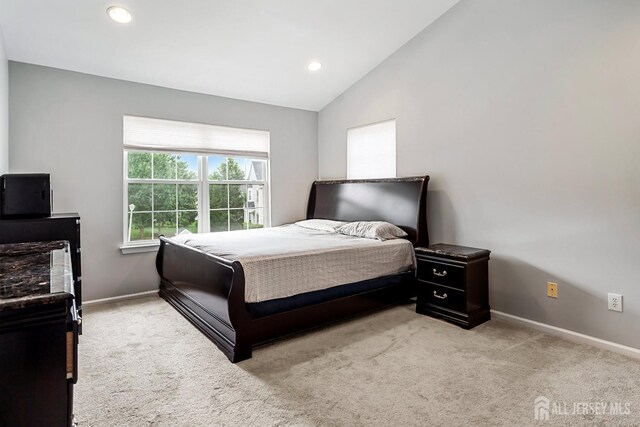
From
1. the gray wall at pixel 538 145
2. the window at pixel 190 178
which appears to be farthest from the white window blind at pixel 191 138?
the gray wall at pixel 538 145

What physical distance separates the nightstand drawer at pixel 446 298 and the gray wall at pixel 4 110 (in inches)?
145

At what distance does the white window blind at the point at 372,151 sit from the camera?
13.6 ft

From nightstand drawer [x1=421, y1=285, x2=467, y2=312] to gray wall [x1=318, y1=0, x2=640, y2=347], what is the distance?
50cm

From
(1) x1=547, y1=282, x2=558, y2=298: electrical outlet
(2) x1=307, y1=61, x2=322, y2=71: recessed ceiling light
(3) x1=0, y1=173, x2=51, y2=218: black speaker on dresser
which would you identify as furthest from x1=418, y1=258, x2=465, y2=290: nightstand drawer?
(3) x1=0, y1=173, x2=51, y2=218: black speaker on dresser

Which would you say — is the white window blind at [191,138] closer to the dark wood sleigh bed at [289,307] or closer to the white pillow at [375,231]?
the dark wood sleigh bed at [289,307]

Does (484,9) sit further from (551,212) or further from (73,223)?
(73,223)

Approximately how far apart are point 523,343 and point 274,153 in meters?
3.49

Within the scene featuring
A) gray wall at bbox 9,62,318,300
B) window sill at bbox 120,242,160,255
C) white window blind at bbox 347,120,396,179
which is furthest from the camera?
white window blind at bbox 347,120,396,179

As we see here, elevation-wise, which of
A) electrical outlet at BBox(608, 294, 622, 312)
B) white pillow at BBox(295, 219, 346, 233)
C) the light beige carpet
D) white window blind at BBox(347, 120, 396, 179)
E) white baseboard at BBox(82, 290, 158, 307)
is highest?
white window blind at BBox(347, 120, 396, 179)

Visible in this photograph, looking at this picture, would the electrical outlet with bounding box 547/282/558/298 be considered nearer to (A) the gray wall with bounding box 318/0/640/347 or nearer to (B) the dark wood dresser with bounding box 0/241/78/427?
(A) the gray wall with bounding box 318/0/640/347

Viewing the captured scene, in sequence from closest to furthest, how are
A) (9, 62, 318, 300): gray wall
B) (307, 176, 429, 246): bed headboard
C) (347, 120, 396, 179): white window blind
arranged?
(9, 62, 318, 300): gray wall < (307, 176, 429, 246): bed headboard < (347, 120, 396, 179): white window blind

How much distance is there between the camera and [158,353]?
2.49 meters

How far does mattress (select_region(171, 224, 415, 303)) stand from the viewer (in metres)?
2.48

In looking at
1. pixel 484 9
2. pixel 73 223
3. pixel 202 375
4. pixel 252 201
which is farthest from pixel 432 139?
pixel 73 223
